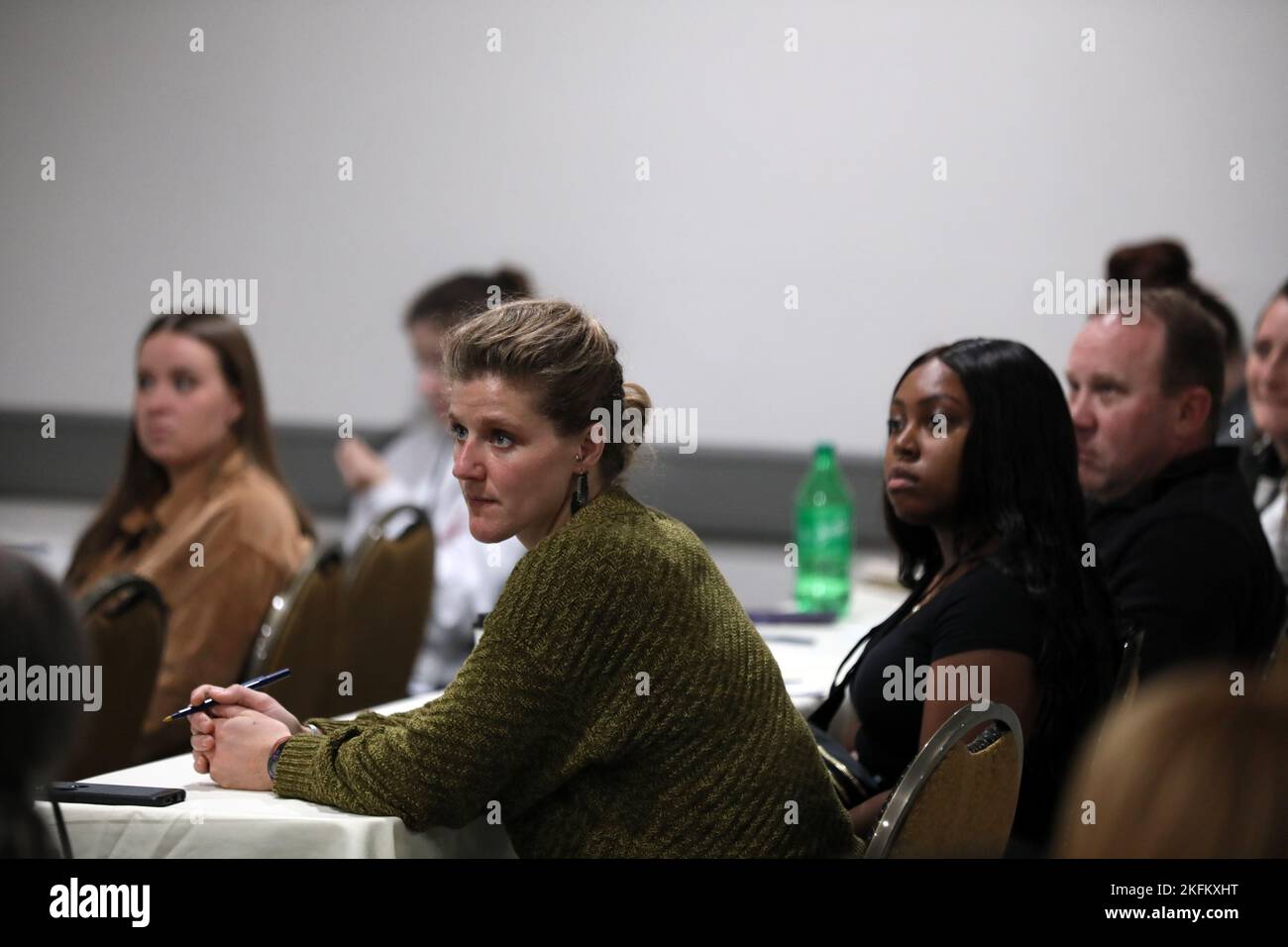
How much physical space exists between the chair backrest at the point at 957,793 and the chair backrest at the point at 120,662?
1.26 metres

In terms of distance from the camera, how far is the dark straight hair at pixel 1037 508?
1835mm

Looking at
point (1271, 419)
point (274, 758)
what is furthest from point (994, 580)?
→ point (1271, 419)

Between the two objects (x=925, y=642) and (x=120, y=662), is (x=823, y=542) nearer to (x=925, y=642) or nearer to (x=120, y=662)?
(x=925, y=642)

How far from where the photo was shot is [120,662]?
2.25m

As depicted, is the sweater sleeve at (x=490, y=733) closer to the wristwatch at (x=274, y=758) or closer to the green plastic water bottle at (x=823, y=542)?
the wristwatch at (x=274, y=758)

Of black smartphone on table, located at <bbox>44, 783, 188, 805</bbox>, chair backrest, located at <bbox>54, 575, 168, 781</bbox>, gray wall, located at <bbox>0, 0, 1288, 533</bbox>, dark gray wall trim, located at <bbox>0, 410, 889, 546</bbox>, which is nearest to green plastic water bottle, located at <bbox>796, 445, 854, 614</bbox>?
dark gray wall trim, located at <bbox>0, 410, 889, 546</bbox>

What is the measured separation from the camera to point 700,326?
4.54 m

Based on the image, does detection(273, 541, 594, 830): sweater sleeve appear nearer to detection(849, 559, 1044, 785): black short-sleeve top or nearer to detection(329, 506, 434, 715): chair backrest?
detection(849, 559, 1044, 785): black short-sleeve top

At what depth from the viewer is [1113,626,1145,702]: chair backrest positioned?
1895 mm

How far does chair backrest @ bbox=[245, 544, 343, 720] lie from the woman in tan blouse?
0.40 ft

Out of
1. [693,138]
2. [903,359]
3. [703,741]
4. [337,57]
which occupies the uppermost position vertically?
[337,57]
